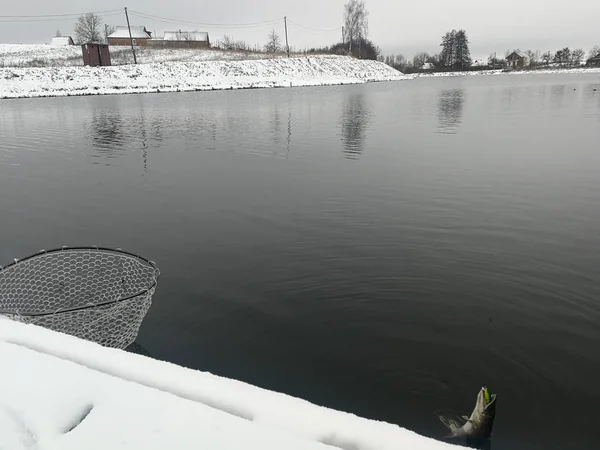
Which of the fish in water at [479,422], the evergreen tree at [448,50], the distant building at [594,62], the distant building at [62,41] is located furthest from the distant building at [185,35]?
the fish in water at [479,422]

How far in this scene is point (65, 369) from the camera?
3.30 metres

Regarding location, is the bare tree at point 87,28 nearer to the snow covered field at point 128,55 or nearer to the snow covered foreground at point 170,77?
the snow covered field at point 128,55

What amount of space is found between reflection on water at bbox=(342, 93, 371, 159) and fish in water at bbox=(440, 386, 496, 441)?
11308 millimetres

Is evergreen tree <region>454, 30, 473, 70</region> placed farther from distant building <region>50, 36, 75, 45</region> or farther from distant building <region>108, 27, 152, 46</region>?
distant building <region>50, 36, 75, 45</region>

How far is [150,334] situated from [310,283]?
A: 238 cm

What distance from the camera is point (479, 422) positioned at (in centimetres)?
362

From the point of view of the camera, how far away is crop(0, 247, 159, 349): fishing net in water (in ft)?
15.6

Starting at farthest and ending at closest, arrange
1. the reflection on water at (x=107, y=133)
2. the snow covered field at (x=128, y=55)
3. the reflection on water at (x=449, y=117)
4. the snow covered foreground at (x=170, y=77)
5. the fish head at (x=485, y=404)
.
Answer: the snow covered field at (x=128, y=55), the snow covered foreground at (x=170, y=77), the reflection on water at (x=449, y=117), the reflection on water at (x=107, y=133), the fish head at (x=485, y=404)

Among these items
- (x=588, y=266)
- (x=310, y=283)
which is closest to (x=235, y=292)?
(x=310, y=283)

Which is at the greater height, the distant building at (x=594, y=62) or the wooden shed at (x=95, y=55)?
the distant building at (x=594, y=62)

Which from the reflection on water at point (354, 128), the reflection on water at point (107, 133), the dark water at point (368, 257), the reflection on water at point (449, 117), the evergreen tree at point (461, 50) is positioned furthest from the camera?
the evergreen tree at point (461, 50)

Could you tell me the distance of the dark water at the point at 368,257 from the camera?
15.0 ft

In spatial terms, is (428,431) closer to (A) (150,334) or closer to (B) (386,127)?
(A) (150,334)

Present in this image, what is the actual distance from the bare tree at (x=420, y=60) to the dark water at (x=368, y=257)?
126389mm
